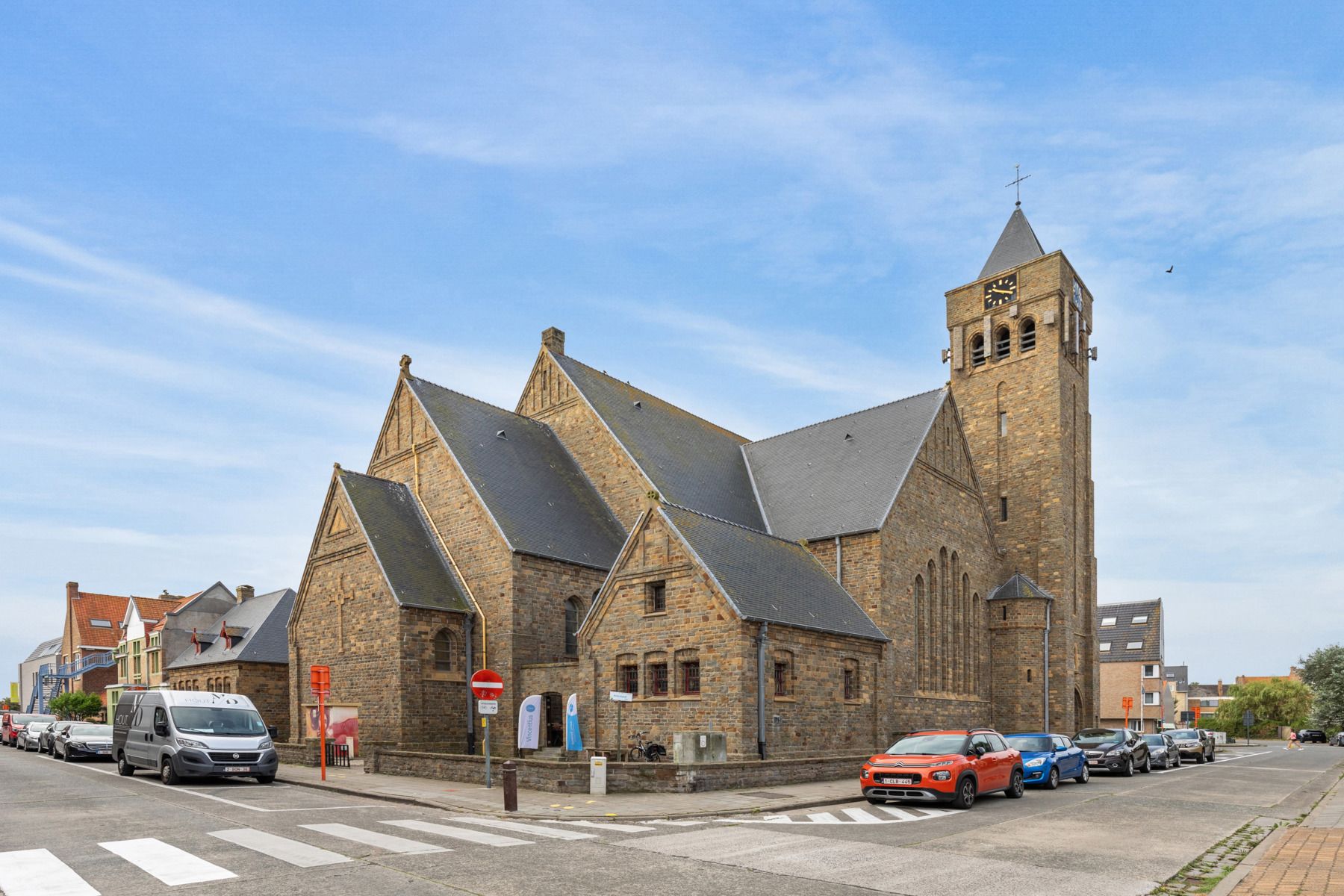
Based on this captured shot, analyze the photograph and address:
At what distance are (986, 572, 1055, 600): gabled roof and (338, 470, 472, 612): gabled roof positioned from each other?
20970 mm

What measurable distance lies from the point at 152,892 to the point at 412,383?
2698 cm

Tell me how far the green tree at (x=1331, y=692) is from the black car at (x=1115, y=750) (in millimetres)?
63598

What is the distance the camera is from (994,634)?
38438 mm

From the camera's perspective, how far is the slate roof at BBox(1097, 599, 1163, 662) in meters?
62.9

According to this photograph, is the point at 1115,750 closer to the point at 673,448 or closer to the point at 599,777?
the point at 599,777

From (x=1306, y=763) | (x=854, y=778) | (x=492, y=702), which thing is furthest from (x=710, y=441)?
(x=1306, y=763)

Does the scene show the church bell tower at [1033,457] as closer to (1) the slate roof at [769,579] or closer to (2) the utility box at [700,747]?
(1) the slate roof at [769,579]

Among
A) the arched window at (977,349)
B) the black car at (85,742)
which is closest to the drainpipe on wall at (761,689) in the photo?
the black car at (85,742)

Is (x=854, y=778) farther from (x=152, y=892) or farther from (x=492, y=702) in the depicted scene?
(x=152, y=892)

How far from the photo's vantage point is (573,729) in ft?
83.0

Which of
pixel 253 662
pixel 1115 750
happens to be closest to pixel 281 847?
pixel 1115 750

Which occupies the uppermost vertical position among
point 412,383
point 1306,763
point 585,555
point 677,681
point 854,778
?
point 412,383

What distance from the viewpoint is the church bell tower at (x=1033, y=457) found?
37.7 m

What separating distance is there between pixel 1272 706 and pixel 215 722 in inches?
3516
